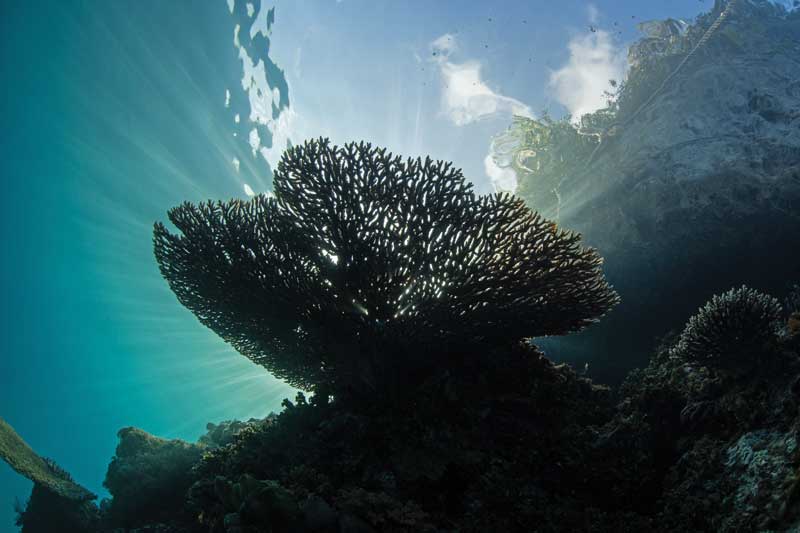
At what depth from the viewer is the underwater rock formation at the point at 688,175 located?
7590 mm

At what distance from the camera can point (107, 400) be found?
6438 cm

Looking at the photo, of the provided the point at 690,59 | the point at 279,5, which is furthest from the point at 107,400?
the point at 690,59

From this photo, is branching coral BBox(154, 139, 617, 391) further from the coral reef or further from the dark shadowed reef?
the coral reef

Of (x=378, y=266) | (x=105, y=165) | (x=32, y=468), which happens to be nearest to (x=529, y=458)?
(x=378, y=266)

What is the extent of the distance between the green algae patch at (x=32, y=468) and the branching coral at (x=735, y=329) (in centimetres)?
1043

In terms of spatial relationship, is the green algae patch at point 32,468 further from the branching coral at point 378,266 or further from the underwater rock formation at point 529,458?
the branching coral at point 378,266

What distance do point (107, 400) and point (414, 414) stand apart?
274 ft

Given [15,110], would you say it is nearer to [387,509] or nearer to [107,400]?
[387,509]

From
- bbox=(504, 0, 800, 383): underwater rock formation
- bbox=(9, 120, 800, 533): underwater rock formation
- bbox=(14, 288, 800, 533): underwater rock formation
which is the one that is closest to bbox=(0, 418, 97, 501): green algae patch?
bbox=(9, 120, 800, 533): underwater rock formation

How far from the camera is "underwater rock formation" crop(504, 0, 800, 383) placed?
7590mm

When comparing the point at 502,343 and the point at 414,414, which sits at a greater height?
the point at 502,343

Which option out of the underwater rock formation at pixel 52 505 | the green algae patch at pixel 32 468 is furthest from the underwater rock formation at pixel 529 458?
the underwater rock formation at pixel 52 505

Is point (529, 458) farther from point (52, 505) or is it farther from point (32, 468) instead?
point (52, 505)

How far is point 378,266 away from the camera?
4.57 metres
